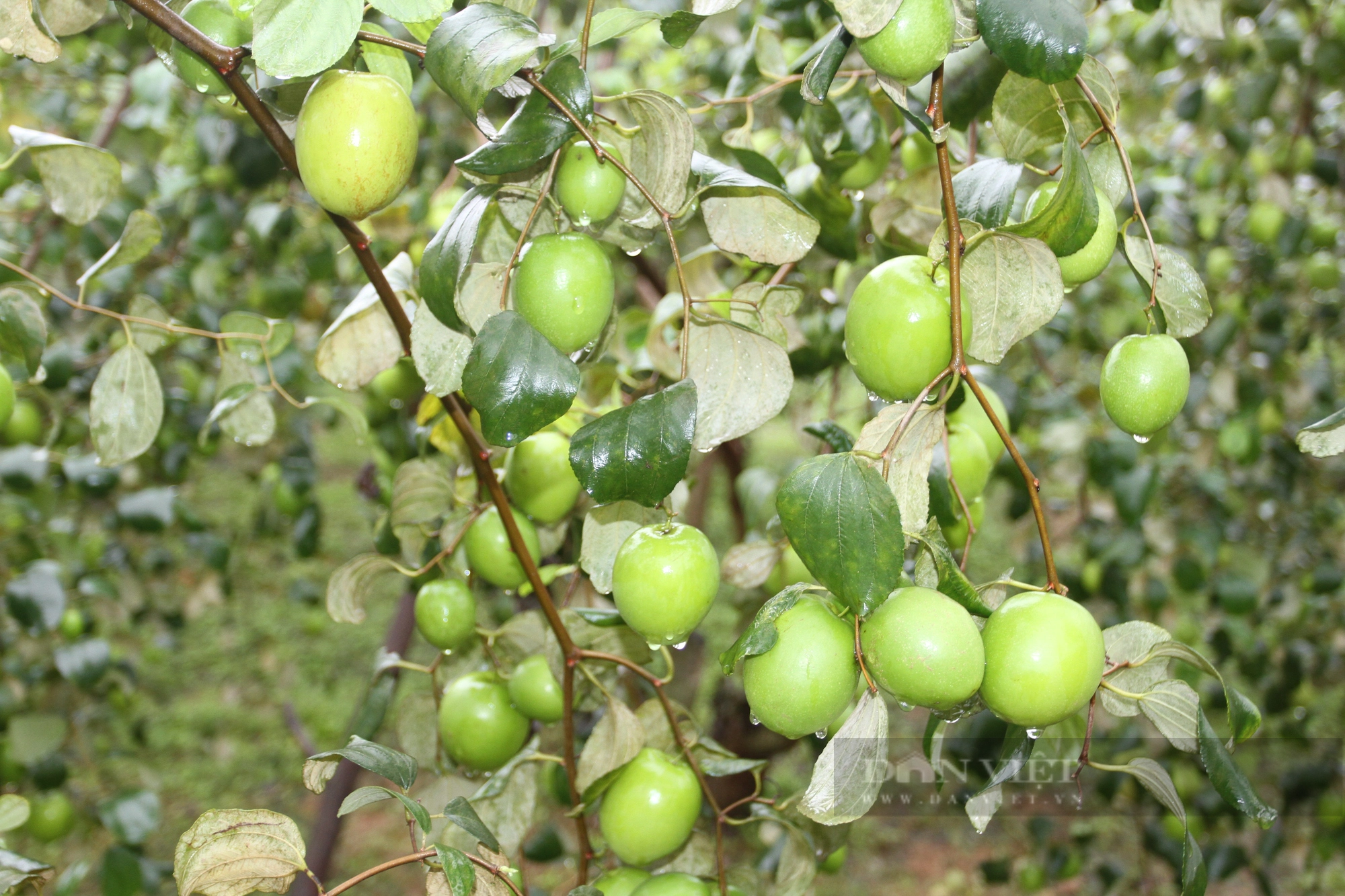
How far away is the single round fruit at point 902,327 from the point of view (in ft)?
1.88

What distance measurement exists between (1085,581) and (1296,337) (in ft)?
2.44

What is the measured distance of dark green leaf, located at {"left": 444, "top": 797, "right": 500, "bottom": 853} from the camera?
0.59 meters

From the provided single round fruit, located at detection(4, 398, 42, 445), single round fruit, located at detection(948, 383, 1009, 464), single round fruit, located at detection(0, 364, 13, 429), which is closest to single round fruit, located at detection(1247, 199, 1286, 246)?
single round fruit, located at detection(948, 383, 1009, 464)

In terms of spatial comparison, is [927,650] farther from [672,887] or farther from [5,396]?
[5,396]

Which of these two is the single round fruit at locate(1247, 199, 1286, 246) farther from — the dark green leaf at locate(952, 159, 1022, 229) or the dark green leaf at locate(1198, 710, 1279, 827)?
the dark green leaf at locate(1198, 710, 1279, 827)

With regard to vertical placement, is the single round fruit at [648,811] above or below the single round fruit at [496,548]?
below

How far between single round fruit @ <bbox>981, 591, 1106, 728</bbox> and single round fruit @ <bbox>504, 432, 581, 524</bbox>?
0.40m

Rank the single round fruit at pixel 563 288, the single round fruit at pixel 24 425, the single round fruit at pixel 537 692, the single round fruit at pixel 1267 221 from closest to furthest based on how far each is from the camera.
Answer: the single round fruit at pixel 563 288 → the single round fruit at pixel 537 692 → the single round fruit at pixel 24 425 → the single round fruit at pixel 1267 221

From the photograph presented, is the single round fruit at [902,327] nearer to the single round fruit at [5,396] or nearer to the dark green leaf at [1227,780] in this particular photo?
the dark green leaf at [1227,780]

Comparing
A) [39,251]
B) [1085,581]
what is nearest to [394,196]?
[39,251]

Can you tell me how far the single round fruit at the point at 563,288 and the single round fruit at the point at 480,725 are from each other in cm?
39

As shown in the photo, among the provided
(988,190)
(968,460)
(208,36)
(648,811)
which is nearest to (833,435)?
(968,460)

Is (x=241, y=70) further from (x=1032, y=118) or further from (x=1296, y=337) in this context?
(x=1296, y=337)

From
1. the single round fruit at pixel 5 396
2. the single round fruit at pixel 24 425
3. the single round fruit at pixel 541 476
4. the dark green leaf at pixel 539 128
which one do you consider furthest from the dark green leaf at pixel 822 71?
the single round fruit at pixel 24 425
